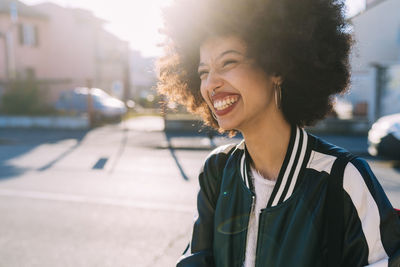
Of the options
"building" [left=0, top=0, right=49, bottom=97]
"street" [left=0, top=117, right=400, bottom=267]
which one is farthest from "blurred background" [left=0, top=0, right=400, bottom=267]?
"building" [left=0, top=0, right=49, bottom=97]

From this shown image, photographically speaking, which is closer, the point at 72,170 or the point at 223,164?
the point at 223,164

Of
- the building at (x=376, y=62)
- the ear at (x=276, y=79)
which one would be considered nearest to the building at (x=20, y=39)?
the building at (x=376, y=62)

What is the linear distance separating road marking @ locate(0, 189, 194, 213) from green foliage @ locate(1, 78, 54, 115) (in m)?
13.8

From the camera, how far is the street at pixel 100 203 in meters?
3.82

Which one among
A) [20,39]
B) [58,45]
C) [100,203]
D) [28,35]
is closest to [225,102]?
[100,203]

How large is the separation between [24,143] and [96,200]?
8351 mm

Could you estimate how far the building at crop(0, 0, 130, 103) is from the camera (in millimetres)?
27016

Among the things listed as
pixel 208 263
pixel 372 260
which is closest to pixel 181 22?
pixel 208 263

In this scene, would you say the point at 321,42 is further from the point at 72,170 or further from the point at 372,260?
the point at 72,170

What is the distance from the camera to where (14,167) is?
8227 millimetres

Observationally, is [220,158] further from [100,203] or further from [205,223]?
[100,203]

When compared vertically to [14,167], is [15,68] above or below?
above

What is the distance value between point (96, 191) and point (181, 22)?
490cm

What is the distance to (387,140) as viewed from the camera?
770 centimetres
